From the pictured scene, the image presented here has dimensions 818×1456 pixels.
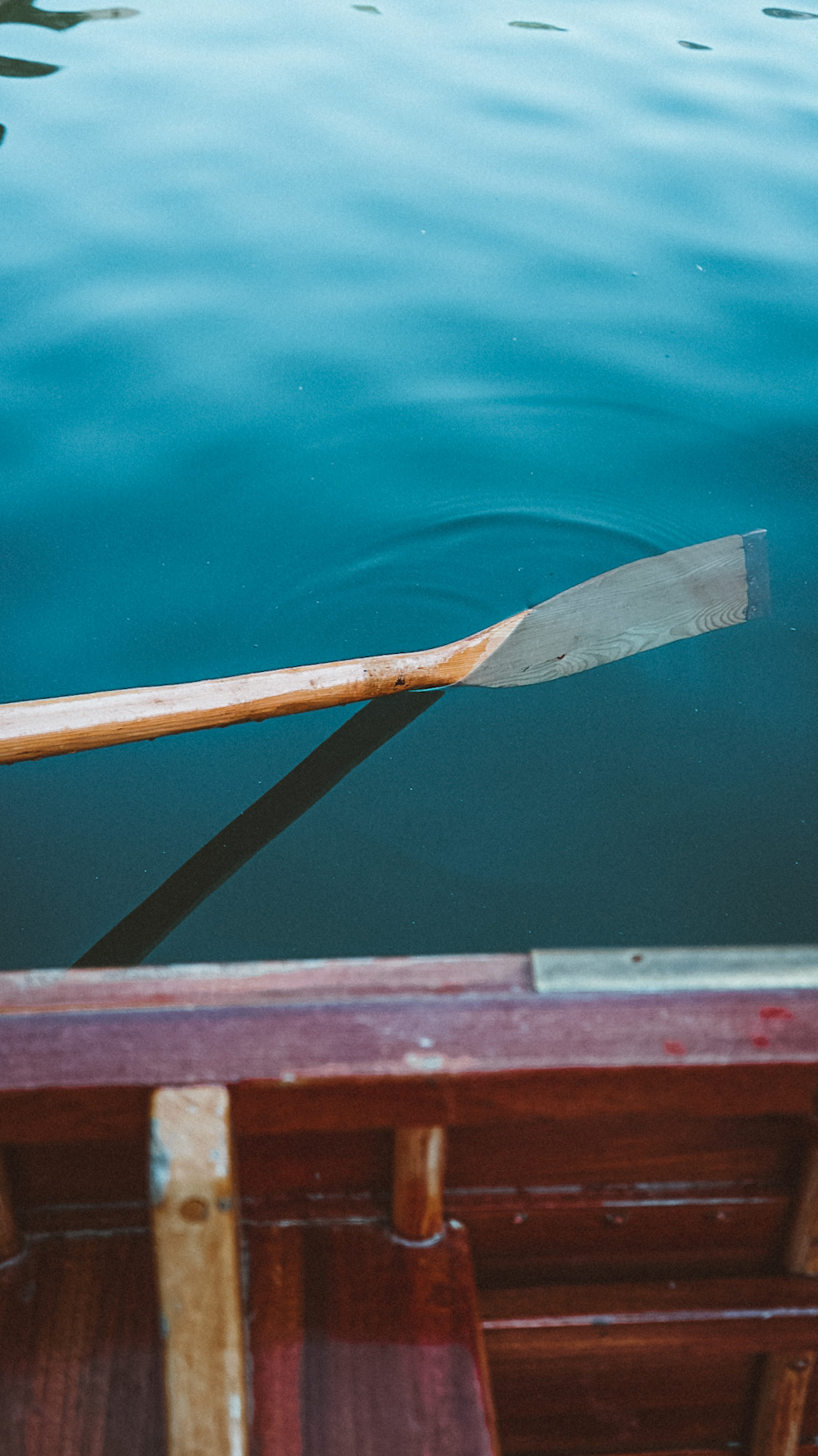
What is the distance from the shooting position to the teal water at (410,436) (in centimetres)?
218

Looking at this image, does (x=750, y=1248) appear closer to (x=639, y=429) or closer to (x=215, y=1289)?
(x=215, y=1289)

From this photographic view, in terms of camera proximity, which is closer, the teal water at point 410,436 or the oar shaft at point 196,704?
the oar shaft at point 196,704

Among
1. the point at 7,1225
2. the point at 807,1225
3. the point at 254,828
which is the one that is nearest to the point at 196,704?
the point at 254,828

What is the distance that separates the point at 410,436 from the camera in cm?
349

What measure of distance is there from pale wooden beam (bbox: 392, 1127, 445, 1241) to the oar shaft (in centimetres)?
108

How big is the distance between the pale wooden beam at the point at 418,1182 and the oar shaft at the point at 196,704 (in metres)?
1.08

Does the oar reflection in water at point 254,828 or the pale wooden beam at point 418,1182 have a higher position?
the oar reflection in water at point 254,828

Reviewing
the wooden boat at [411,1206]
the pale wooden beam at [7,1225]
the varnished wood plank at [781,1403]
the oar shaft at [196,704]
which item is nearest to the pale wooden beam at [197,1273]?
the wooden boat at [411,1206]

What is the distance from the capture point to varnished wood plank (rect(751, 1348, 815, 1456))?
→ 119cm

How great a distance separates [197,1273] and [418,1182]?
0.92 feet

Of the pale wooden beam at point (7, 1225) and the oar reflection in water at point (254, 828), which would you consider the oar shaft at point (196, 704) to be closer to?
the oar reflection in water at point (254, 828)

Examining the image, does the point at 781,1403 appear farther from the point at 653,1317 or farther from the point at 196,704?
the point at 196,704

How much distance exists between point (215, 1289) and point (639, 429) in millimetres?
3318

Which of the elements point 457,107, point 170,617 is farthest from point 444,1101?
point 457,107
